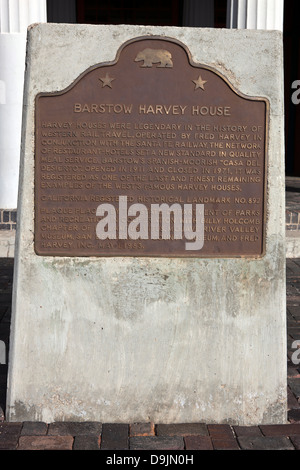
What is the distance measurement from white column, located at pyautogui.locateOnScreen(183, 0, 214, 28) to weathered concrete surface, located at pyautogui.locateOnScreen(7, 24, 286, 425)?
8.81 meters

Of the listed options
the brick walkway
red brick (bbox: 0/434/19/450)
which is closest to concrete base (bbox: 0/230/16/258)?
the brick walkway

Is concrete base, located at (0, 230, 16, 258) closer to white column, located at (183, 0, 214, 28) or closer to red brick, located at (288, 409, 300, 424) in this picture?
red brick, located at (288, 409, 300, 424)

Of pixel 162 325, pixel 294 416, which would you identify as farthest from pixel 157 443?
pixel 294 416

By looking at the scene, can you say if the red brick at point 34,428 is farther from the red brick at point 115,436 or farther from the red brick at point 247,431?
the red brick at point 247,431

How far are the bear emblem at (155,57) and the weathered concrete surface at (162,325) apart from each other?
9 cm

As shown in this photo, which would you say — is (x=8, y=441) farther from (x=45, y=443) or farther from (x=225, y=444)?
(x=225, y=444)

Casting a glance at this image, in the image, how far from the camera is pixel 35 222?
2.97 m

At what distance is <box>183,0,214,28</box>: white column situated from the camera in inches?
436

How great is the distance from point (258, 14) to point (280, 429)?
513 cm

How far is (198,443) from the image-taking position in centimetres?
284

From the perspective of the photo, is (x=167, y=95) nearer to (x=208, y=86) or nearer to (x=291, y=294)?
(x=208, y=86)

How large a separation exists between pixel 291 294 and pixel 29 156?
11.3 feet

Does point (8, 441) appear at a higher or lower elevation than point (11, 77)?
lower

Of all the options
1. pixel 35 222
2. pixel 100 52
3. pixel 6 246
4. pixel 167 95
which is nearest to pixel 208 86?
pixel 167 95
